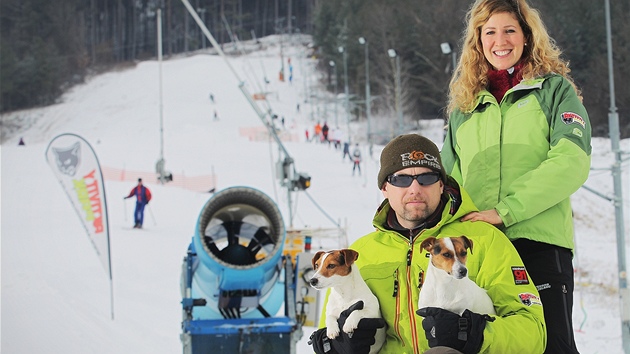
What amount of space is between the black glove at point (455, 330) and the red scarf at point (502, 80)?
1370 mm

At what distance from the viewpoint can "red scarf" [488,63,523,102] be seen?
3.85 m

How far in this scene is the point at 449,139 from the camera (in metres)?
4.14

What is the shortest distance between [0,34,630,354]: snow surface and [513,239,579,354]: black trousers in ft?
23.9

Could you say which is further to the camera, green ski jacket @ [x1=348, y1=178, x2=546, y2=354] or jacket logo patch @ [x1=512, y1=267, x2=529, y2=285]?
jacket logo patch @ [x1=512, y1=267, x2=529, y2=285]

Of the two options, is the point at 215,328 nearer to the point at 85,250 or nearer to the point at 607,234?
the point at 85,250

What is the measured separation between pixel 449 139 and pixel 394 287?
3.53 feet

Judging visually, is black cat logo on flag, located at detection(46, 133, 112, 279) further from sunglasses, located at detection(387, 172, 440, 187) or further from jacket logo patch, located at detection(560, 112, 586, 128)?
jacket logo patch, located at detection(560, 112, 586, 128)

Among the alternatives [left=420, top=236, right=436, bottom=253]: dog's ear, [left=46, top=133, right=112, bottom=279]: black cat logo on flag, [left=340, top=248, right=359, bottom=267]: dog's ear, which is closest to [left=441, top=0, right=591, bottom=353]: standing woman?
[left=420, top=236, right=436, bottom=253]: dog's ear

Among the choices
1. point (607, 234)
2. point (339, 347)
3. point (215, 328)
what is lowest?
point (607, 234)

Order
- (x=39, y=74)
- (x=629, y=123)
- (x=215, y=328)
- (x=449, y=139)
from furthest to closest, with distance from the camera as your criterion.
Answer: (x=39, y=74) < (x=629, y=123) < (x=215, y=328) < (x=449, y=139)

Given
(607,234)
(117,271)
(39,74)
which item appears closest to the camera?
(117,271)

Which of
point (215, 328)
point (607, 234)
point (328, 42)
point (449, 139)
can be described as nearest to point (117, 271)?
point (215, 328)

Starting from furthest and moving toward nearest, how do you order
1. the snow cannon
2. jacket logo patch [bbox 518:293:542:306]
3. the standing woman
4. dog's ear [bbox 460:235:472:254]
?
the snow cannon → the standing woman → jacket logo patch [bbox 518:293:542:306] → dog's ear [bbox 460:235:472:254]

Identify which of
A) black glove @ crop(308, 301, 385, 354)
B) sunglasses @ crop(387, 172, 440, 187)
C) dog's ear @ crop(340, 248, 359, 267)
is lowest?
black glove @ crop(308, 301, 385, 354)
